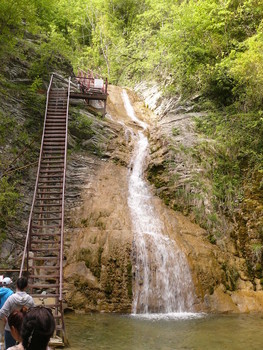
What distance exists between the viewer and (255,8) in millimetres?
19984

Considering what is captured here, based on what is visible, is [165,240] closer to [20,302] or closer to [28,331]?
[20,302]

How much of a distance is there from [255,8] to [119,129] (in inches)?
404

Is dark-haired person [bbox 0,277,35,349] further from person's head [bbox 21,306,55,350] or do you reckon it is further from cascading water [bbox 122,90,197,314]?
cascading water [bbox 122,90,197,314]

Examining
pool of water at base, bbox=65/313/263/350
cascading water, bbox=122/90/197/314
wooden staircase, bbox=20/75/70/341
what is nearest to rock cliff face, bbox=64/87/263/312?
cascading water, bbox=122/90/197/314

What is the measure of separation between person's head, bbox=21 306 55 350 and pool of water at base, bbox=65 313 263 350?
5164mm

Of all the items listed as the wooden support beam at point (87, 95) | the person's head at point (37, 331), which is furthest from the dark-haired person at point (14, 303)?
the wooden support beam at point (87, 95)

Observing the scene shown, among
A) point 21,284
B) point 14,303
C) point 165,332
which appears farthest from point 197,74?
point 14,303

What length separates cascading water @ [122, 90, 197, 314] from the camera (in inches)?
446

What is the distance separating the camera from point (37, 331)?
2.82m

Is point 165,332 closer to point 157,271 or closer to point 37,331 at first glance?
point 157,271

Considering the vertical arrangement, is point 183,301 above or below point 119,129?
below

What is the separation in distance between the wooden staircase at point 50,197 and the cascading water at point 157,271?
9.09ft

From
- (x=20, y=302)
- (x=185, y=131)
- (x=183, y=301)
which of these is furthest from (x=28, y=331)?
(x=185, y=131)

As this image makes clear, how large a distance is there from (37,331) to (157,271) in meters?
9.52
